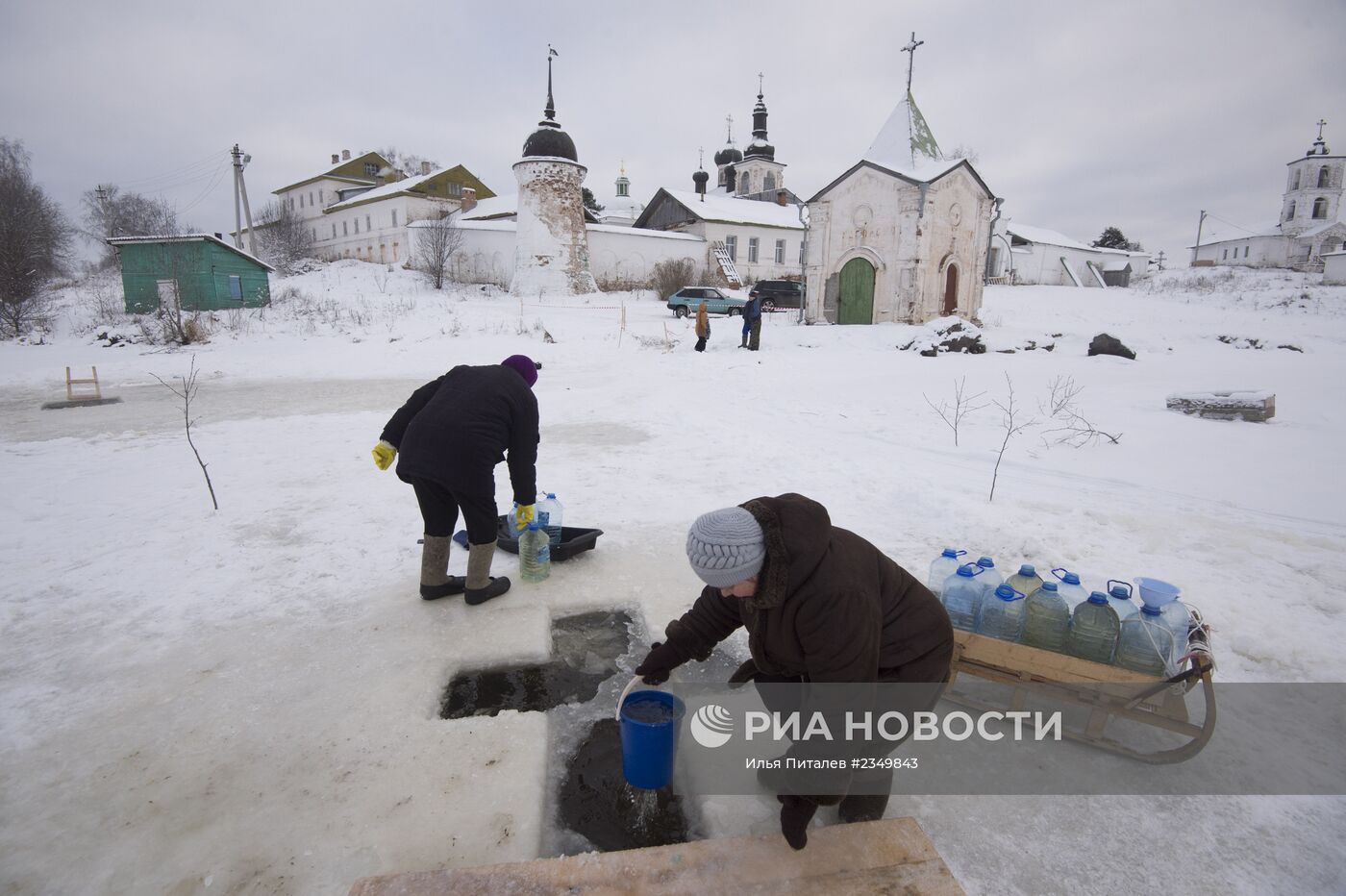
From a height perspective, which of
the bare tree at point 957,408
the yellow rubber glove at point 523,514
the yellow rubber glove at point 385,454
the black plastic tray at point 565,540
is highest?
the yellow rubber glove at point 385,454

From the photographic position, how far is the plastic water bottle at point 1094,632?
2770 millimetres

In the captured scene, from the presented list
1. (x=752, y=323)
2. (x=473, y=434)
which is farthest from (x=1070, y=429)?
(x=752, y=323)

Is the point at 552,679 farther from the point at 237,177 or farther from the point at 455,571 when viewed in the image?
the point at 237,177

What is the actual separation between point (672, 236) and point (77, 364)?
26.3 metres

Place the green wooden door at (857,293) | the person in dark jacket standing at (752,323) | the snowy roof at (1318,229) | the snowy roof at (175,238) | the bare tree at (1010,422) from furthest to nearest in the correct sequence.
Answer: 1. the snowy roof at (1318,229)
2. the snowy roof at (175,238)
3. the green wooden door at (857,293)
4. the person in dark jacket standing at (752,323)
5. the bare tree at (1010,422)

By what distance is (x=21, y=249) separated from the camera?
18828 millimetres

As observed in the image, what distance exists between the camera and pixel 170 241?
2131 cm

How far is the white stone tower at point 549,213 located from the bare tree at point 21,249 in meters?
15.6

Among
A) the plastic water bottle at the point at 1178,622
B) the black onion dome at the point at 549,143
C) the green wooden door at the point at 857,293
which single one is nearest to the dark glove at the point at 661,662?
the plastic water bottle at the point at 1178,622

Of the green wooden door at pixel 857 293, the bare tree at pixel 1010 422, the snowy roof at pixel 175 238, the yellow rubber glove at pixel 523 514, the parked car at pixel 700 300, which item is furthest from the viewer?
the parked car at pixel 700 300

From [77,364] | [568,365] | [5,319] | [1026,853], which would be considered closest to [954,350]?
[568,365]

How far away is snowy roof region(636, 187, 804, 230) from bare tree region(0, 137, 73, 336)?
26.9m

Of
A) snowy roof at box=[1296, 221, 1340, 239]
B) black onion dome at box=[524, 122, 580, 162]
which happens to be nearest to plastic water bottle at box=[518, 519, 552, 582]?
black onion dome at box=[524, 122, 580, 162]

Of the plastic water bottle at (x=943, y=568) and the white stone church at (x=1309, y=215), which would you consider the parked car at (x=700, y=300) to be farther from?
the white stone church at (x=1309, y=215)
